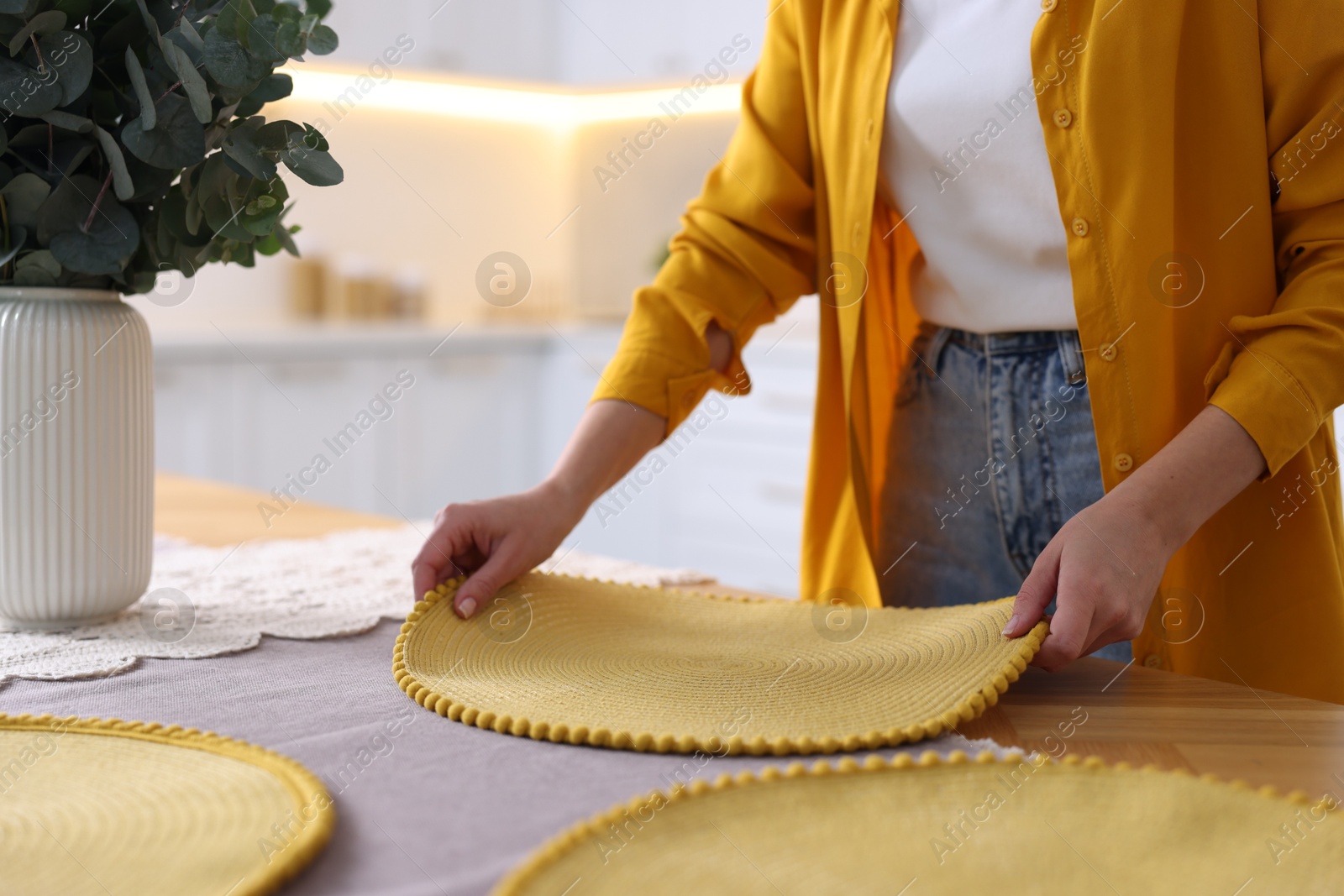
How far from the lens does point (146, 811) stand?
0.45 metres

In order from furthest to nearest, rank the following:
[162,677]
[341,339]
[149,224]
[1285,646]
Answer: [341,339] → [1285,646] → [149,224] → [162,677]

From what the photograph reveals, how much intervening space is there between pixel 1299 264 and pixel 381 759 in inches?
27.4

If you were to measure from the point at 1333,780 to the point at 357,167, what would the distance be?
3567mm

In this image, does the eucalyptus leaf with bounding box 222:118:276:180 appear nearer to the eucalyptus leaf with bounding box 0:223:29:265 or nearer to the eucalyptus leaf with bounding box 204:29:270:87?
the eucalyptus leaf with bounding box 204:29:270:87

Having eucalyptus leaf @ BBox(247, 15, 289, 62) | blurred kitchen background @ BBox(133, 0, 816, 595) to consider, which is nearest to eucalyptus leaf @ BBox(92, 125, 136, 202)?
eucalyptus leaf @ BBox(247, 15, 289, 62)

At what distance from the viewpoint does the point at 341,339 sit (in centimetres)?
322

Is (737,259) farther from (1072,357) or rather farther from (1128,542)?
(1128,542)

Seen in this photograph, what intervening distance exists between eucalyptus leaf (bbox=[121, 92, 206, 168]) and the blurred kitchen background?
7.44ft

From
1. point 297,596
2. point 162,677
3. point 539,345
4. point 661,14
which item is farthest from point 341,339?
point 162,677

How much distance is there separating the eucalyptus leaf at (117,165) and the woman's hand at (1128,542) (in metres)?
0.59

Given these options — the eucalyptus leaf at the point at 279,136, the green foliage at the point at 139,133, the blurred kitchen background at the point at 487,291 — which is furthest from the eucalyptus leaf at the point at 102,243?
the blurred kitchen background at the point at 487,291

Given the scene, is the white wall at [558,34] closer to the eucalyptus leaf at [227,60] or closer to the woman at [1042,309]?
the woman at [1042,309]

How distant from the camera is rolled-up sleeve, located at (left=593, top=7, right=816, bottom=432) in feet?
3.09

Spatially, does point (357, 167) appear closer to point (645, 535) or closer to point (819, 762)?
point (645, 535)
